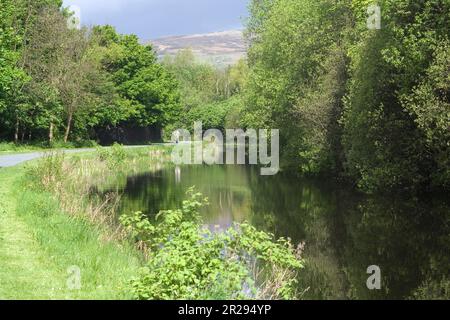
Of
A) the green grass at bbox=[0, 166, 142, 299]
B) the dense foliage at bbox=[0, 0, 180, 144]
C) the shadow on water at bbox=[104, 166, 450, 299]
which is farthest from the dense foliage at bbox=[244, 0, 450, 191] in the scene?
the dense foliage at bbox=[0, 0, 180, 144]

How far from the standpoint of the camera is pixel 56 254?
11.3 m

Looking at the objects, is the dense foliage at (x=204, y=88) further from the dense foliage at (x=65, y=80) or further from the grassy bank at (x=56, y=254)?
the grassy bank at (x=56, y=254)

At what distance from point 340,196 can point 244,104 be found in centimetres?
2504

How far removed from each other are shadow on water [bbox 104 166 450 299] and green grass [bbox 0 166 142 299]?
4.71 metres

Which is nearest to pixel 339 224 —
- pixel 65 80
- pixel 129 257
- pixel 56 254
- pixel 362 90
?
pixel 362 90

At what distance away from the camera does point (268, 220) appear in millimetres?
21219

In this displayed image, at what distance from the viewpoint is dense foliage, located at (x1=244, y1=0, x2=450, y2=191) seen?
75.9ft

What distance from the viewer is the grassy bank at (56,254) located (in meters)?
9.18

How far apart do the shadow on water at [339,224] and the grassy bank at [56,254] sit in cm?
469

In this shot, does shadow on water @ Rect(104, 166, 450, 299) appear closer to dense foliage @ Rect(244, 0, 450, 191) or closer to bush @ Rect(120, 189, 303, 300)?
dense foliage @ Rect(244, 0, 450, 191)

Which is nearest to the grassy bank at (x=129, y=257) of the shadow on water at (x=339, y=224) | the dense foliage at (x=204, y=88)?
the shadow on water at (x=339, y=224)

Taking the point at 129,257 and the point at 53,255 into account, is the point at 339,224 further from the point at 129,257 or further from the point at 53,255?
the point at 53,255
